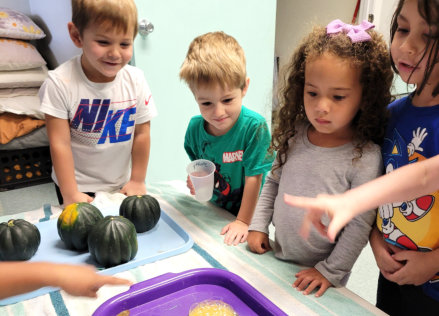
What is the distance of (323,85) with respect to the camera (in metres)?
0.70

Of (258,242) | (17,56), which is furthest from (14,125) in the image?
(258,242)

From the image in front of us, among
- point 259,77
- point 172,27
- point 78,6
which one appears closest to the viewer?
point 78,6

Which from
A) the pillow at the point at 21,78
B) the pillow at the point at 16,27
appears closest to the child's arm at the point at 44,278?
the pillow at the point at 21,78

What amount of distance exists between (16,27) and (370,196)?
2495 millimetres

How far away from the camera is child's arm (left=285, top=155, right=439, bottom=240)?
42 cm

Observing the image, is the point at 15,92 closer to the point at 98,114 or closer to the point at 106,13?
the point at 98,114

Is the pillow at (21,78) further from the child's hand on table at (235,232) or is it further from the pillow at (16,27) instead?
the child's hand on table at (235,232)

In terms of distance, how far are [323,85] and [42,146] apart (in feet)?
6.72

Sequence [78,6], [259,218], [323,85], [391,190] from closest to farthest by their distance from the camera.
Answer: [391,190], [323,85], [259,218], [78,6]

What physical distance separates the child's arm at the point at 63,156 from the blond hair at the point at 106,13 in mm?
287

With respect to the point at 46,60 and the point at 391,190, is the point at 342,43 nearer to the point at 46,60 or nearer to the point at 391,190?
the point at 391,190

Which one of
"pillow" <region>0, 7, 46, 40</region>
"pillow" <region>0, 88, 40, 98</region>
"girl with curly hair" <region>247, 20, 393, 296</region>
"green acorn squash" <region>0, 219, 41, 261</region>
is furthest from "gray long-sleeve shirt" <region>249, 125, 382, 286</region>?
"pillow" <region>0, 7, 46, 40</region>

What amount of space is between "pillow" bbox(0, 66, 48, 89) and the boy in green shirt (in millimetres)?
1611

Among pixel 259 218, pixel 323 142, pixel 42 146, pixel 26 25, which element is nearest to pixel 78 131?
pixel 259 218
